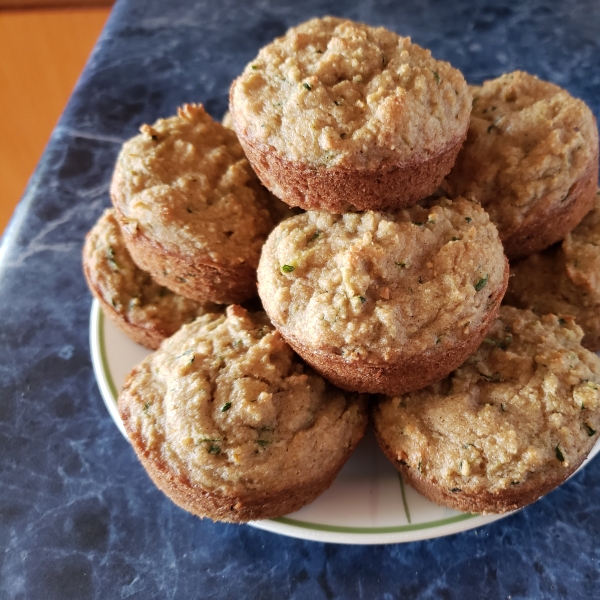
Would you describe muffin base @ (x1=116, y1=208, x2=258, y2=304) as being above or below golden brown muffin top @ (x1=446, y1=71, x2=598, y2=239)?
below

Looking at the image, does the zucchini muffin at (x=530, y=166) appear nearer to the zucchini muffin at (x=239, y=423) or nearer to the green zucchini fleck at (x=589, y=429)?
the green zucchini fleck at (x=589, y=429)

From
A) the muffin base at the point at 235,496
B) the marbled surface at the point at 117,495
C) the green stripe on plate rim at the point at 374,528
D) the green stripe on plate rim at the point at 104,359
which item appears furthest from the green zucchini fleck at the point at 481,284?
the green stripe on plate rim at the point at 104,359

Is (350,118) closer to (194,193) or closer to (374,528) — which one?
(194,193)

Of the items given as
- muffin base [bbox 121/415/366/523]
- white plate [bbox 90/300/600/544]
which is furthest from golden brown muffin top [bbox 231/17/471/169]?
white plate [bbox 90/300/600/544]

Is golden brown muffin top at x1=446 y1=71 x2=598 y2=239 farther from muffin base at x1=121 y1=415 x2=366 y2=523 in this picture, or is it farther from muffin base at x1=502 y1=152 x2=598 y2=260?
muffin base at x1=121 y1=415 x2=366 y2=523

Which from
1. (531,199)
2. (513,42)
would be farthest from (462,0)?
(531,199)

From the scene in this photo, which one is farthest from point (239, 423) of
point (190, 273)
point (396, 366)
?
point (190, 273)
